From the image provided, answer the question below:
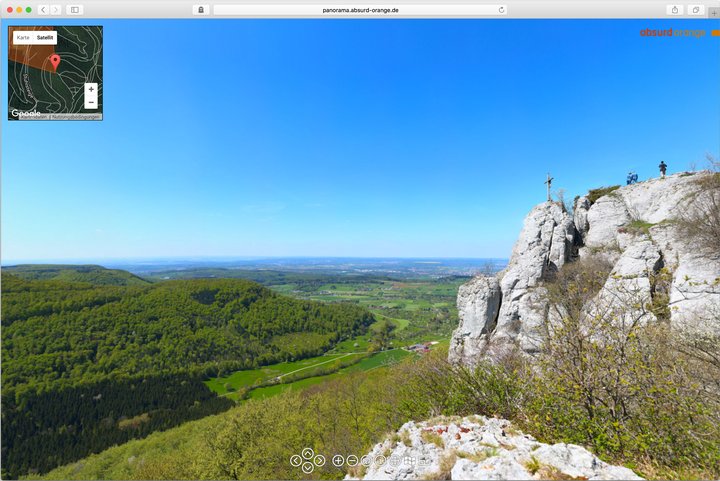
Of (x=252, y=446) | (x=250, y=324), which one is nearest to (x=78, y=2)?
(x=252, y=446)

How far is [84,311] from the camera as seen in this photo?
216 ft

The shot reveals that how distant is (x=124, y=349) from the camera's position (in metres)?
60.6

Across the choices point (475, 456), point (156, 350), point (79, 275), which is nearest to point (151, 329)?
point (156, 350)

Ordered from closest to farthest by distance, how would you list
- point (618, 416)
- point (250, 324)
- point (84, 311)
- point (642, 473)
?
point (642, 473), point (618, 416), point (84, 311), point (250, 324)

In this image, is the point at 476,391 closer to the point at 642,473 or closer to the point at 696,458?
the point at 642,473

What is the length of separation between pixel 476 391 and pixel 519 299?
1010cm

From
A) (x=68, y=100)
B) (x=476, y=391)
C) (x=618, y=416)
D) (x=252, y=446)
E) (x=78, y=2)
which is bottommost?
(x=252, y=446)

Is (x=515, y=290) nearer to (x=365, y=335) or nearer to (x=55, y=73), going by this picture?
(x=55, y=73)

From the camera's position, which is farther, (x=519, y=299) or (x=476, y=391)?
(x=519, y=299)

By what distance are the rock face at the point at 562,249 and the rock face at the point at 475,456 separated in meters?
8.15

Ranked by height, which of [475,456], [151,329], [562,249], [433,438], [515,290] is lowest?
[151,329]

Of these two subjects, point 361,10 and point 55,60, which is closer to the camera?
point 55,60

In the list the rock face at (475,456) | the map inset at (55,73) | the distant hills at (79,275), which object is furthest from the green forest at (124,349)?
the map inset at (55,73)

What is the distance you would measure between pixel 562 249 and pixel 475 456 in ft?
52.5
